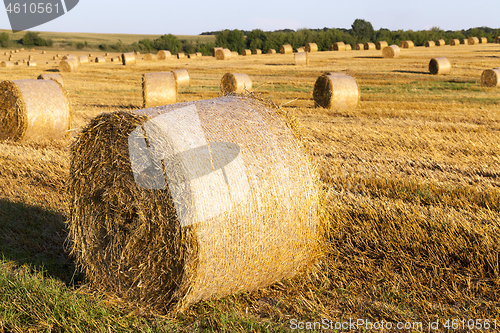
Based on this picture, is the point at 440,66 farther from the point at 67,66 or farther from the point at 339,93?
the point at 67,66

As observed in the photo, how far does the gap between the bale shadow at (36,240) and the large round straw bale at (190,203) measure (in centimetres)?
36

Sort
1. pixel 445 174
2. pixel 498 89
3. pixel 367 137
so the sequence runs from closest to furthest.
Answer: pixel 445 174
pixel 367 137
pixel 498 89

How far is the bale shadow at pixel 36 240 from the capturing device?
4559 mm

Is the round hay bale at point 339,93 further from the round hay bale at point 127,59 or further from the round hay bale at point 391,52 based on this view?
the round hay bale at point 127,59

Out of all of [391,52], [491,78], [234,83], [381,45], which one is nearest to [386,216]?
[234,83]

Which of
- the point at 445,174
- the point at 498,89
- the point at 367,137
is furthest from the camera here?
the point at 498,89

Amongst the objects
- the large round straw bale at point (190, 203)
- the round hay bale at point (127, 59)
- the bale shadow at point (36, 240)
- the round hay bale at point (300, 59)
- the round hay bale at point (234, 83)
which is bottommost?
the bale shadow at point (36, 240)

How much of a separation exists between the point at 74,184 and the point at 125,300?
4.00 ft

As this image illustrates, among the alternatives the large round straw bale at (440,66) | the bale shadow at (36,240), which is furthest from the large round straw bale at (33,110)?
the large round straw bale at (440,66)

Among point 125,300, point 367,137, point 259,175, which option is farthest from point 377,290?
point 367,137

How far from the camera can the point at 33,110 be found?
9.52 metres

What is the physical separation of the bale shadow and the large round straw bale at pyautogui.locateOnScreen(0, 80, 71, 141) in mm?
3899

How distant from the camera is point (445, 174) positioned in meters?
6.62

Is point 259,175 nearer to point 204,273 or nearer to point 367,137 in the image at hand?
point 204,273
